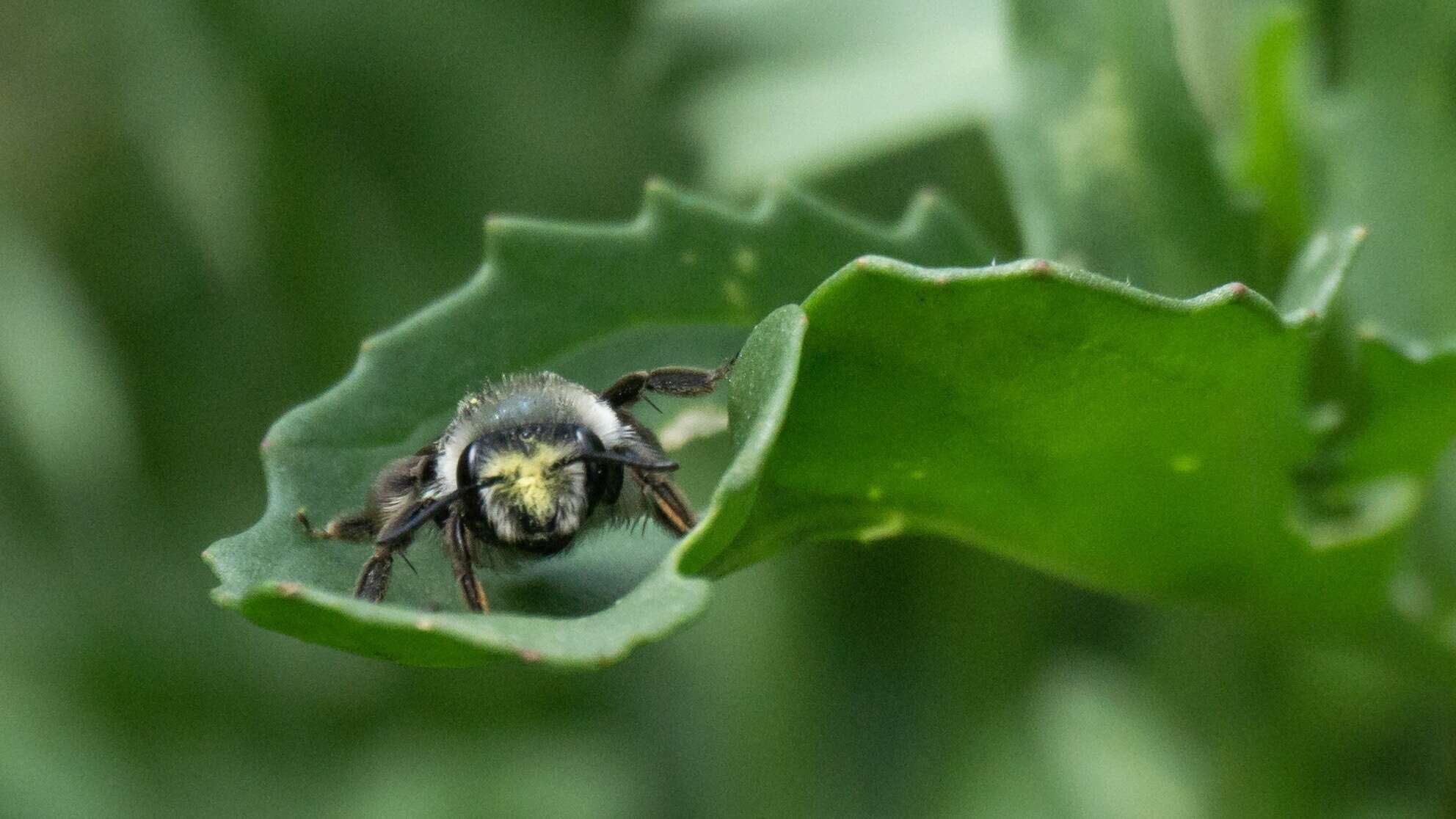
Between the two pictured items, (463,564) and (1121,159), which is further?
(1121,159)

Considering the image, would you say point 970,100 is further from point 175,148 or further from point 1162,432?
point 175,148

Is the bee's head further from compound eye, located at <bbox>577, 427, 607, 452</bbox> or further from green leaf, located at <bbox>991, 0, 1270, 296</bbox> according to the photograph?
green leaf, located at <bbox>991, 0, 1270, 296</bbox>

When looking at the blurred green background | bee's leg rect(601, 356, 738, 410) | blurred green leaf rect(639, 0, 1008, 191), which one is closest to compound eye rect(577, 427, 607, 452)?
bee's leg rect(601, 356, 738, 410)

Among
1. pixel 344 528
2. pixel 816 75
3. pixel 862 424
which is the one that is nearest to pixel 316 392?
pixel 816 75

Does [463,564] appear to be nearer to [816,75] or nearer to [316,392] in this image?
[816,75]

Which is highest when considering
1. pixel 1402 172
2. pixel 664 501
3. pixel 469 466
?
pixel 469 466
